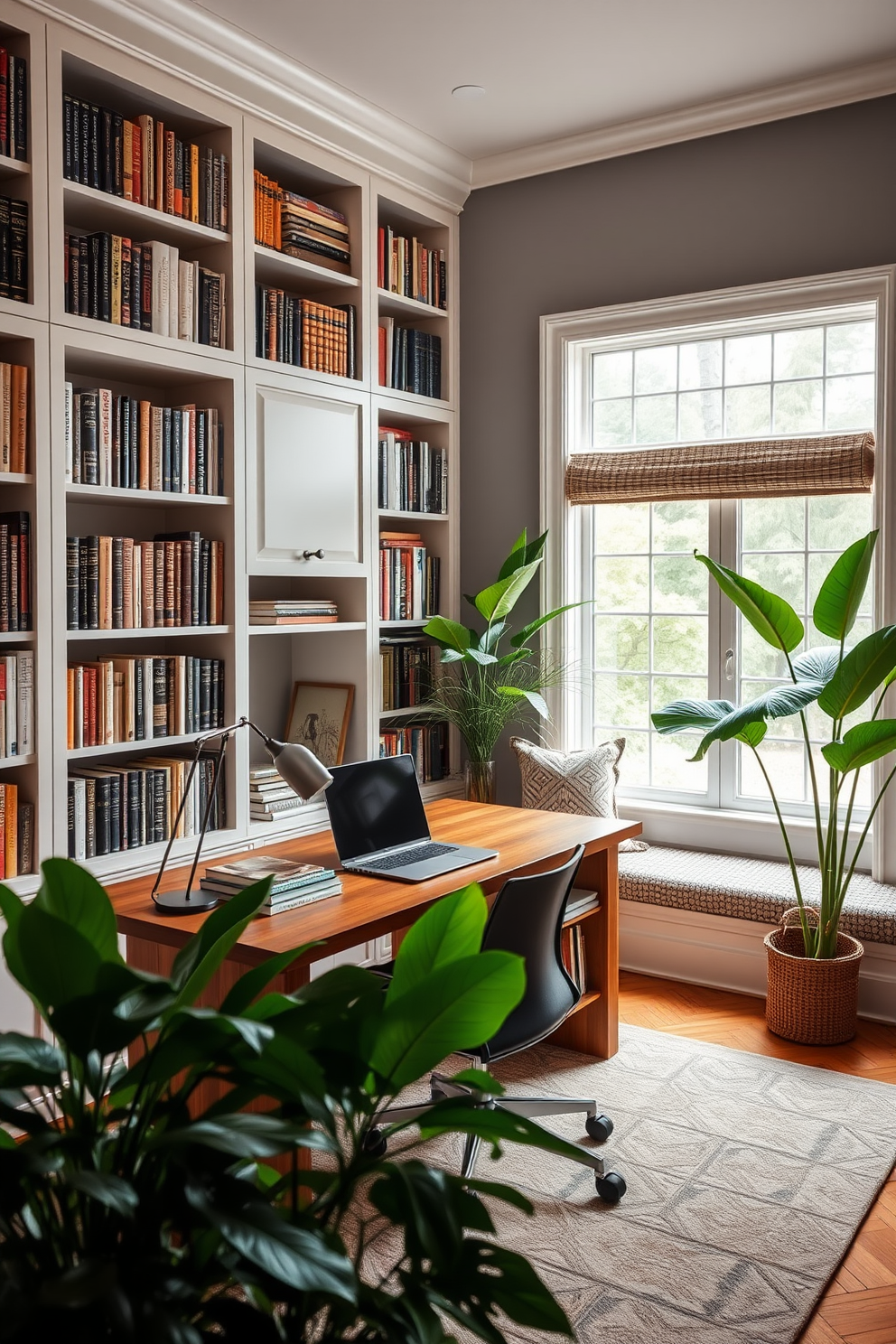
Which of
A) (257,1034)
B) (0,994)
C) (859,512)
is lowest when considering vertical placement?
(0,994)

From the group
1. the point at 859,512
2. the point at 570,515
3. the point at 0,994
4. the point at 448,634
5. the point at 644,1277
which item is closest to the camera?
the point at 644,1277

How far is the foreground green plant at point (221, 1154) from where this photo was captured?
866mm

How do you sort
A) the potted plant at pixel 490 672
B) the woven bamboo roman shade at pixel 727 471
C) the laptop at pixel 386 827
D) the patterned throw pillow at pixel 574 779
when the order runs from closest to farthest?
the laptop at pixel 386 827
the woven bamboo roman shade at pixel 727 471
the patterned throw pillow at pixel 574 779
the potted plant at pixel 490 672

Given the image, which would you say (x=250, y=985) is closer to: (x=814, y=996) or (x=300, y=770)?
(x=300, y=770)

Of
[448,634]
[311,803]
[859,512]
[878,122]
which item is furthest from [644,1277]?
[878,122]

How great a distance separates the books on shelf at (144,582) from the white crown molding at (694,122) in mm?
2136

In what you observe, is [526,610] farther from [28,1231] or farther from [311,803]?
[28,1231]

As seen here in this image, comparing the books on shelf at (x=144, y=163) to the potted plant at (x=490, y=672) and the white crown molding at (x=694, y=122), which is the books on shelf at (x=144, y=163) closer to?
the white crown molding at (x=694, y=122)

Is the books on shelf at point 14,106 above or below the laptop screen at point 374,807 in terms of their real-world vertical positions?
above

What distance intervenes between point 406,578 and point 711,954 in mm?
1885

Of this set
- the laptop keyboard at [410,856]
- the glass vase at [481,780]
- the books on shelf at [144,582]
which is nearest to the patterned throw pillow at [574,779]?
the glass vase at [481,780]

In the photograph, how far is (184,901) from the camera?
96.3 inches

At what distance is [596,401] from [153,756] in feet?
7.70

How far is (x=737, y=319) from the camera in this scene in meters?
4.16
